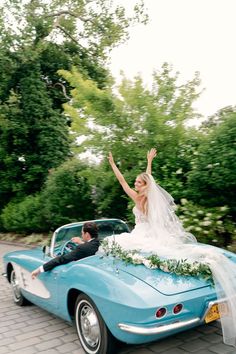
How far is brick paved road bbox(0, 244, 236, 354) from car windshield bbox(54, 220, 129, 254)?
93cm

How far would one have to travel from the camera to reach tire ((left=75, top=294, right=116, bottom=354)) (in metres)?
3.51

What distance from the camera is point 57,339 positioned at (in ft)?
14.1

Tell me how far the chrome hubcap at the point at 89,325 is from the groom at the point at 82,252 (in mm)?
649

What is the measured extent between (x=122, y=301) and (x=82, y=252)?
119cm

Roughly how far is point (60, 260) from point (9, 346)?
3.49ft

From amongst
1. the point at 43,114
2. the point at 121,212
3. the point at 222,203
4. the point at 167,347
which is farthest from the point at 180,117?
the point at 43,114

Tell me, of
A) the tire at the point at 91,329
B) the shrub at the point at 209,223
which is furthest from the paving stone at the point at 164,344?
the shrub at the point at 209,223

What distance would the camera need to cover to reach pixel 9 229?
13500mm

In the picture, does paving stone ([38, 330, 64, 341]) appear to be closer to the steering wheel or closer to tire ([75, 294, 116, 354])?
tire ([75, 294, 116, 354])

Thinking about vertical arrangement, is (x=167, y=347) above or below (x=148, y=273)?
below

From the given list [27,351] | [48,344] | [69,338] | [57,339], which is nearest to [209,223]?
[69,338]

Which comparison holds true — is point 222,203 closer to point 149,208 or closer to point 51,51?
point 149,208

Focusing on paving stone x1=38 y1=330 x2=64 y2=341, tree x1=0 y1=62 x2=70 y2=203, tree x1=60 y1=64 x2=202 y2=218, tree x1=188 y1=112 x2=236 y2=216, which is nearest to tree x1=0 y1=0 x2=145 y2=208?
tree x1=0 y1=62 x2=70 y2=203

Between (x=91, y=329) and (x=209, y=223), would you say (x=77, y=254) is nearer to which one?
(x=91, y=329)
